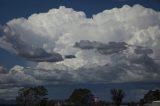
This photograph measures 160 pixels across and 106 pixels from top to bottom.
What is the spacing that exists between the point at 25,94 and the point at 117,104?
42.8m

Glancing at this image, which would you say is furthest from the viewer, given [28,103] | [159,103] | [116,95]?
[28,103]

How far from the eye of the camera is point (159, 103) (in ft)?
341

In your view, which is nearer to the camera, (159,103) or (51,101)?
(159,103)

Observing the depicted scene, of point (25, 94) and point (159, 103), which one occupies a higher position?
point (25, 94)

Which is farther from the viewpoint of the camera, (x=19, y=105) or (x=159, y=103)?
(x=19, y=105)

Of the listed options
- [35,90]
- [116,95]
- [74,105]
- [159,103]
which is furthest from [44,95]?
[159,103]

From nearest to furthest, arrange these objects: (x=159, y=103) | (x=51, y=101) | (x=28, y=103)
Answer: (x=159, y=103) → (x=28, y=103) → (x=51, y=101)

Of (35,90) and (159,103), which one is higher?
(35,90)

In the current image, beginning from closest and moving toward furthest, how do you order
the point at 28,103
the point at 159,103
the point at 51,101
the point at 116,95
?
1. the point at 159,103
2. the point at 116,95
3. the point at 28,103
4. the point at 51,101

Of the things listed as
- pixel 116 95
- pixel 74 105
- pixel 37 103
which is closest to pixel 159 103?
pixel 116 95

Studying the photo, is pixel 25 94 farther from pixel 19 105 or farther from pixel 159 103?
pixel 159 103

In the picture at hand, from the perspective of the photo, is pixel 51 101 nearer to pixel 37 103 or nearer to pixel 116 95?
pixel 37 103

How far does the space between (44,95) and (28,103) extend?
8.39m

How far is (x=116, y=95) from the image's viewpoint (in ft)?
561
